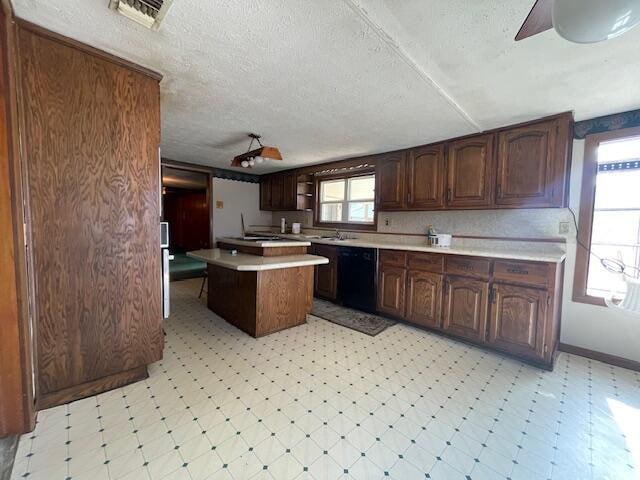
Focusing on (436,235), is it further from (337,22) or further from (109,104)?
(109,104)

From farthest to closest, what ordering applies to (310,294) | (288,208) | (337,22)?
(288,208)
(310,294)
(337,22)

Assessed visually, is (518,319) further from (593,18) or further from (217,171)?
(217,171)

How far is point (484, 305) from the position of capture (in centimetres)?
255

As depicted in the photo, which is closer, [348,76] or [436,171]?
[348,76]

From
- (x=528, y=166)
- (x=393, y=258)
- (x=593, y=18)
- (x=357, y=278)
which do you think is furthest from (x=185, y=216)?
(x=593, y=18)

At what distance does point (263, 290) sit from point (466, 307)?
203cm

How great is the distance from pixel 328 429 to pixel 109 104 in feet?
7.86

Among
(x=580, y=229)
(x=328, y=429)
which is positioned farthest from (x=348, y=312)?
(x=580, y=229)

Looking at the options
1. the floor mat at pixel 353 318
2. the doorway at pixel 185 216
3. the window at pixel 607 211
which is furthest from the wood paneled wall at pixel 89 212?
the doorway at pixel 185 216

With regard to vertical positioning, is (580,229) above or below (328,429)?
above

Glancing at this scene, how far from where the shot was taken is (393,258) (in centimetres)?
321

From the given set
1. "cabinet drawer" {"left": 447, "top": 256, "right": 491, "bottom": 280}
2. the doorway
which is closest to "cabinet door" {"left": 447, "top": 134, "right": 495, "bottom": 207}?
"cabinet drawer" {"left": 447, "top": 256, "right": 491, "bottom": 280}

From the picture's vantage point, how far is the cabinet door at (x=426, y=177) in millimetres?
3143

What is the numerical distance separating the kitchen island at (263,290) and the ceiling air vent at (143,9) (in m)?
1.71
